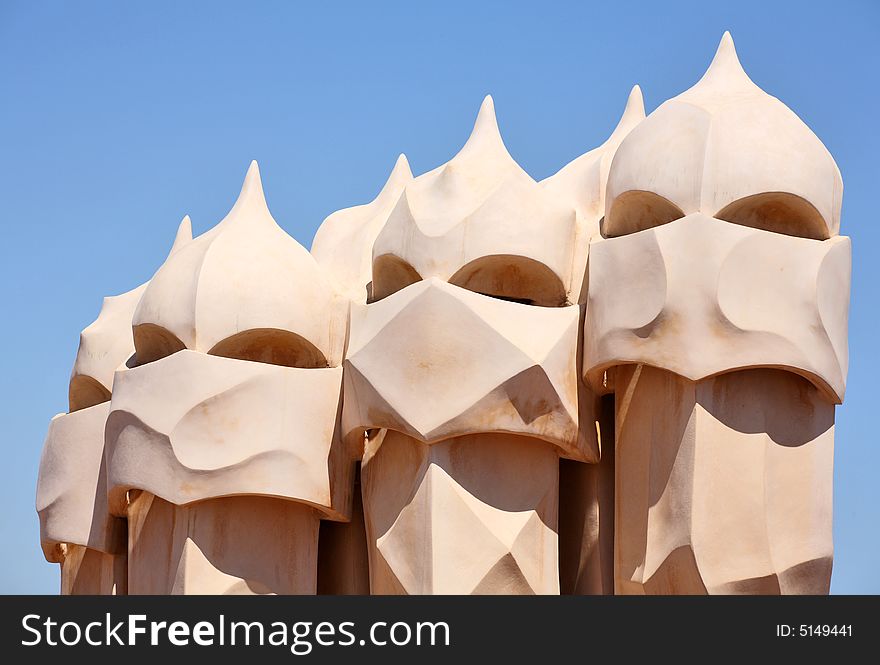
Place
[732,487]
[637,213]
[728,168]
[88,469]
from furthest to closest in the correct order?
[88,469] → [637,213] → [728,168] → [732,487]

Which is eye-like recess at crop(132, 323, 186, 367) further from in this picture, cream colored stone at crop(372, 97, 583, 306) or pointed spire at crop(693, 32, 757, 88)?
pointed spire at crop(693, 32, 757, 88)

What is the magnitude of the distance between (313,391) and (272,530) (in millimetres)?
1530

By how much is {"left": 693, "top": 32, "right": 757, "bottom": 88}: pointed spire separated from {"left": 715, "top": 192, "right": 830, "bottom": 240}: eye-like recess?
1475mm

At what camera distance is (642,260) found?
15.3 metres

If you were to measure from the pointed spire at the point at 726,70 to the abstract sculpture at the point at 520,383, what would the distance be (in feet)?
0.13

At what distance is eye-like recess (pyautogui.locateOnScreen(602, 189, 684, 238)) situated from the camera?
15.7 meters

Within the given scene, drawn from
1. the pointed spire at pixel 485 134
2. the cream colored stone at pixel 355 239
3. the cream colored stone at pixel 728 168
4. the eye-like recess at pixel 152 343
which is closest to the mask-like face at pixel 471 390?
the pointed spire at pixel 485 134

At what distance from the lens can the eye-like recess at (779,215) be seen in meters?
15.3

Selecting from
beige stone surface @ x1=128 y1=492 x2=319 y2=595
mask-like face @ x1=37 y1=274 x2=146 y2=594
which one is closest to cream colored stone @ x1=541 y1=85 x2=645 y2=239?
beige stone surface @ x1=128 y1=492 x2=319 y2=595

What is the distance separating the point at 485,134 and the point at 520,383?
3.14 meters

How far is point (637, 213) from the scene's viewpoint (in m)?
16.1

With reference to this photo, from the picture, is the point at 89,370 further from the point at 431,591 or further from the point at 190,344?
the point at 431,591

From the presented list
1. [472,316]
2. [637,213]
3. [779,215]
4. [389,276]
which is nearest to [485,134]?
[389,276]

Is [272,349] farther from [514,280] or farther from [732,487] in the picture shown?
[732,487]
